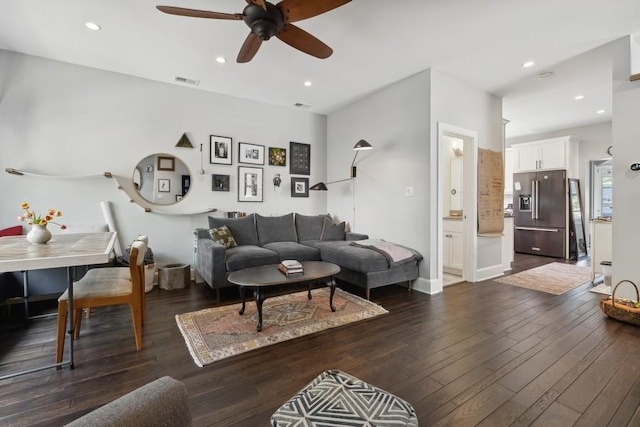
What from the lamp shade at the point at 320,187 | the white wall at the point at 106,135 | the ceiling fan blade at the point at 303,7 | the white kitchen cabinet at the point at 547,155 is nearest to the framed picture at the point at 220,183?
the white wall at the point at 106,135

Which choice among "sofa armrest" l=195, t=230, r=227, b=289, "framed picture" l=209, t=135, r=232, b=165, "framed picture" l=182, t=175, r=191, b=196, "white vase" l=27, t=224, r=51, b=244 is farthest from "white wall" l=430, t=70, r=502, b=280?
"white vase" l=27, t=224, r=51, b=244

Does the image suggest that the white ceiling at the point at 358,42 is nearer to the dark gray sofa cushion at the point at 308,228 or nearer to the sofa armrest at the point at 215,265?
the dark gray sofa cushion at the point at 308,228

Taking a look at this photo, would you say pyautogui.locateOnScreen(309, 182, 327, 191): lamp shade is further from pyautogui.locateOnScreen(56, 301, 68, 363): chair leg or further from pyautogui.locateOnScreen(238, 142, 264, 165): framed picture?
pyautogui.locateOnScreen(56, 301, 68, 363): chair leg

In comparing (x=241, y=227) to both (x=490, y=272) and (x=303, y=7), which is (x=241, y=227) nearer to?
(x=303, y=7)

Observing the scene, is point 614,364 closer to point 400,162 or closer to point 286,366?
point 286,366

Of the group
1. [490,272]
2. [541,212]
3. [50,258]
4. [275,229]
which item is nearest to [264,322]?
[50,258]

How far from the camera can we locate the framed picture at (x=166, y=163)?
423 centimetres

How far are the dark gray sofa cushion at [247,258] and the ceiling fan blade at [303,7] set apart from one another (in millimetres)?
2627

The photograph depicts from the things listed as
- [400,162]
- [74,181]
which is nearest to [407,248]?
[400,162]

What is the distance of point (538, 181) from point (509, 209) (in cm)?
105

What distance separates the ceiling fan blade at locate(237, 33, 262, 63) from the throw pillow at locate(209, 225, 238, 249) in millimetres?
2255

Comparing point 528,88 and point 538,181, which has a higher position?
point 528,88

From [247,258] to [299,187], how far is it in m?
2.17

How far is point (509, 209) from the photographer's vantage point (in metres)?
7.20
